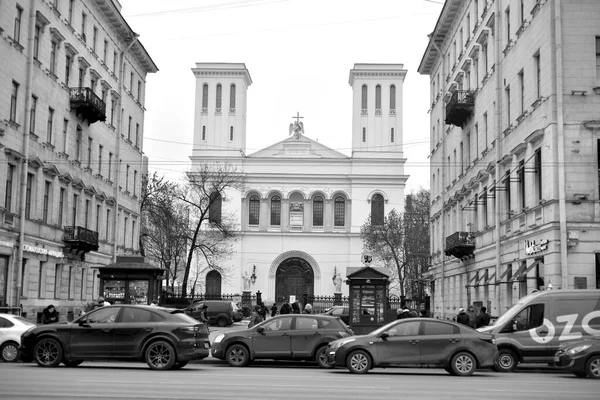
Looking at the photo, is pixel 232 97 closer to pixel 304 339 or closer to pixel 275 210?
pixel 275 210

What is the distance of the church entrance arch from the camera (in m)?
89.0

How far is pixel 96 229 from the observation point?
49938mm

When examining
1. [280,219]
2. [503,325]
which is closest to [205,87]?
[280,219]

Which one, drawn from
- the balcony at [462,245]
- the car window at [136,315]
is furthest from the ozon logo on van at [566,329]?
the balcony at [462,245]

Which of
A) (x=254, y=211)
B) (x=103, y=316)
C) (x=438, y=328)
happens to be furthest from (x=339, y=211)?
(x=103, y=316)

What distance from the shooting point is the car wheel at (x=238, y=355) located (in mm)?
21719

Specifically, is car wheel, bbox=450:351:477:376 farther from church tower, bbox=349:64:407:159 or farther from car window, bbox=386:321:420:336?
church tower, bbox=349:64:407:159

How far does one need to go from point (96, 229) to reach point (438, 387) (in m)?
37.2

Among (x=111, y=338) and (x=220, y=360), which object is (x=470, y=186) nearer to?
(x=220, y=360)

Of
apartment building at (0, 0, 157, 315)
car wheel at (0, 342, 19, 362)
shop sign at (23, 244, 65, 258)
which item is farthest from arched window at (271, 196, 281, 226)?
car wheel at (0, 342, 19, 362)

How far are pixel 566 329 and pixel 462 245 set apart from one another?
70.9ft

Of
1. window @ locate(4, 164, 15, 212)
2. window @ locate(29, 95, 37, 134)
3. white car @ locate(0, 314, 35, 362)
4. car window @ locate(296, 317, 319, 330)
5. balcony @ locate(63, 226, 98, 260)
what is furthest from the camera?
balcony @ locate(63, 226, 98, 260)

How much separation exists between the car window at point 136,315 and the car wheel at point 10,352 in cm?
432

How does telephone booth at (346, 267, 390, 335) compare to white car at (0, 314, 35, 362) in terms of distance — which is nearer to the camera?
white car at (0, 314, 35, 362)
